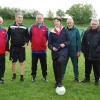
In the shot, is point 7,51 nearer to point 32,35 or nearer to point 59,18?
point 32,35

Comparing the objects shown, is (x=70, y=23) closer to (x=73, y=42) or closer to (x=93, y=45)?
(x=73, y=42)

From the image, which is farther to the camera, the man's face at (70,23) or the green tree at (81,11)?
the green tree at (81,11)

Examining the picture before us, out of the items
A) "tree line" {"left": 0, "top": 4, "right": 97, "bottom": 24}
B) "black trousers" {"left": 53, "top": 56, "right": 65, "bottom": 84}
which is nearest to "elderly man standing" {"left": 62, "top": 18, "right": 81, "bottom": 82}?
"black trousers" {"left": 53, "top": 56, "right": 65, "bottom": 84}

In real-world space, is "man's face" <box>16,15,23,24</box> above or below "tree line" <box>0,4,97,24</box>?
above

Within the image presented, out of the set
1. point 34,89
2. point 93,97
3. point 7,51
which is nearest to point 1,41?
point 7,51

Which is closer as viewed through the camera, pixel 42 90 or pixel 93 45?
pixel 42 90

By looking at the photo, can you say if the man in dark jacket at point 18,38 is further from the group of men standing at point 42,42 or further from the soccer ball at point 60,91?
the soccer ball at point 60,91

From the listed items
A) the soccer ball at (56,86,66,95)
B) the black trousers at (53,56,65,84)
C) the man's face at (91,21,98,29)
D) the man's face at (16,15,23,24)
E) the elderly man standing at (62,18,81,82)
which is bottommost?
the soccer ball at (56,86,66,95)

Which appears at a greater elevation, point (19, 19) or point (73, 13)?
point (19, 19)

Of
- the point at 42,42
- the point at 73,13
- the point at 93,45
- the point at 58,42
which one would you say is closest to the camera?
the point at 58,42

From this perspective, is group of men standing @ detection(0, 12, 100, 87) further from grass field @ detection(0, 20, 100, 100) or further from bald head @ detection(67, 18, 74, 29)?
grass field @ detection(0, 20, 100, 100)


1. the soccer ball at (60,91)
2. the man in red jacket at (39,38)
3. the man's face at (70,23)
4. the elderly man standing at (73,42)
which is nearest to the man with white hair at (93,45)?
the elderly man standing at (73,42)

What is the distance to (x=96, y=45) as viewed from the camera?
393 inches

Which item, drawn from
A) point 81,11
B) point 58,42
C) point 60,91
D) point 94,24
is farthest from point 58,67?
point 81,11
